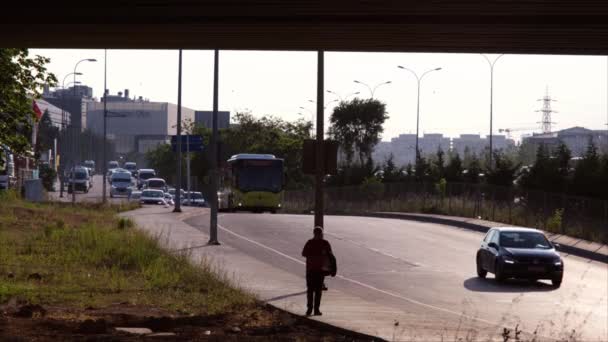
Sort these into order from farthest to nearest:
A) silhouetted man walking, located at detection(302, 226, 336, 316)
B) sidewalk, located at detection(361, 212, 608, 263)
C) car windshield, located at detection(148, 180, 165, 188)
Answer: car windshield, located at detection(148, 180, 165, 188), sidewalk, located at detection(361, 212, 608, 263), silhouetted man walking, located at detection(302, 226, 336, 316)

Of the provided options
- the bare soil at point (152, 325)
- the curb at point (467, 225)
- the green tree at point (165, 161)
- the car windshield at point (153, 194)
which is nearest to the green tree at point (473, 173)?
the curb at point (467, 225)

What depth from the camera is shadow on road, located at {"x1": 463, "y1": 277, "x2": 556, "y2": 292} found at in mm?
28094

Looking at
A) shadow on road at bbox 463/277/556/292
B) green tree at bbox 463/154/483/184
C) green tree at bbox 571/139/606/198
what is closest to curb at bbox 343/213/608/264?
shadow on road at bbox 463/277/556/292

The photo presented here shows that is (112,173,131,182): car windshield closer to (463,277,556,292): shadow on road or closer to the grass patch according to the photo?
the grass patch

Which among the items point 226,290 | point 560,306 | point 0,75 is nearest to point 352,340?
point 226,290

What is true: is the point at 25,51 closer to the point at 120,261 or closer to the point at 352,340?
the point at 120,261

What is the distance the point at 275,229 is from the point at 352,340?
3262 centimetres

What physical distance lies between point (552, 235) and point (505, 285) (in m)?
19.6

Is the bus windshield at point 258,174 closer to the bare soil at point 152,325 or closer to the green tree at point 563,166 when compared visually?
the green tree at point 563,166

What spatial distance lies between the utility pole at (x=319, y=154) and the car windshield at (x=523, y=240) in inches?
288

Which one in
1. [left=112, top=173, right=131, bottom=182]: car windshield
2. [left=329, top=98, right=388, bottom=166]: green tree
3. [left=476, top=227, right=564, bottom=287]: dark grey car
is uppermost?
[left=329, top=98, right=388, bottom=166]: green tree

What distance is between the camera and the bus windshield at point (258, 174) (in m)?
56.6

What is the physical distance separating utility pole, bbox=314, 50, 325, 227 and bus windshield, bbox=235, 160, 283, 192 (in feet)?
99.9

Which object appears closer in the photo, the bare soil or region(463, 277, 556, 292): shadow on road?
the bare soil
